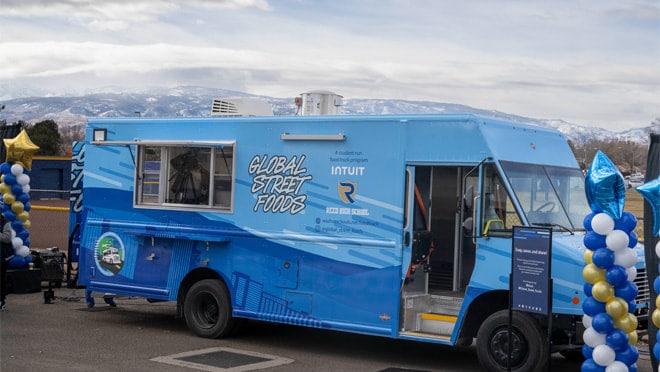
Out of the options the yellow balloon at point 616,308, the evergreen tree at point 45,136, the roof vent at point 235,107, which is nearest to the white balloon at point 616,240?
the yellow balloon at point 616,308

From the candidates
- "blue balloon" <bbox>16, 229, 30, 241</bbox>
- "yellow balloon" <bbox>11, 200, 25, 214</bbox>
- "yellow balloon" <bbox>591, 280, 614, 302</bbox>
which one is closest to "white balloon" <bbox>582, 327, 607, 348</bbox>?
"yellow balloon" <bbox>591, 280, 614, 302</bbox>

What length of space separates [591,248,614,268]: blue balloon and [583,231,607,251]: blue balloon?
0.17 ft

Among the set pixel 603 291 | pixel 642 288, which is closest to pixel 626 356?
pixel 603 291

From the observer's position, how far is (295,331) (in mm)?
13047

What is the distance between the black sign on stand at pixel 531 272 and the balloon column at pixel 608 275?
0.42 metres

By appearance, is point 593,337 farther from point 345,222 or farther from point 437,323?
point 345,222

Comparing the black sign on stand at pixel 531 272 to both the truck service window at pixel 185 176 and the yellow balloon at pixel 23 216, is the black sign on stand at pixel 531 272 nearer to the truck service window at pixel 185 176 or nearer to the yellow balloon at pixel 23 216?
the truck service window at pixel 185 176

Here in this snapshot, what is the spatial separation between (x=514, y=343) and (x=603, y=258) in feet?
5.41

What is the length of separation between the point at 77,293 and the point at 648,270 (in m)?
10.6

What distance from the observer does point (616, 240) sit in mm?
8445

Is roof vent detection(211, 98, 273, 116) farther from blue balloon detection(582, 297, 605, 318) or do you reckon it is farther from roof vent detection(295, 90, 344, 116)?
blue balloon detection(582, 297, 605, 318)

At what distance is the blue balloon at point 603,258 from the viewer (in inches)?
333

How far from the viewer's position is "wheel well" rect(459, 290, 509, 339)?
9.97 metres

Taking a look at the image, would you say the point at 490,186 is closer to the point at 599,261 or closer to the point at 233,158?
the point at 599,261
